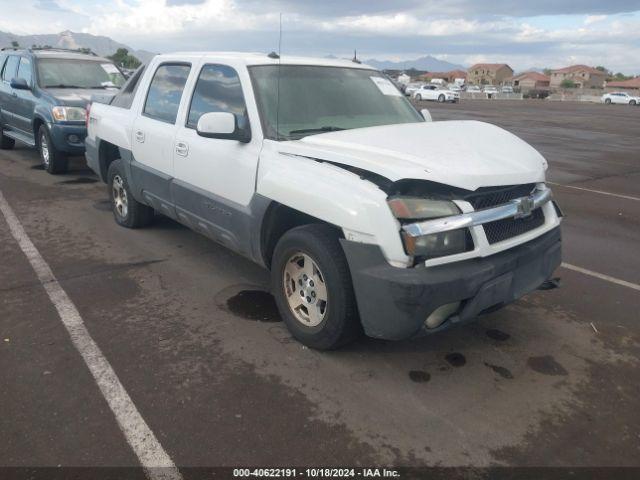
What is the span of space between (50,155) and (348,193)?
24.0 ft

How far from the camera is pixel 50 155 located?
346 inches

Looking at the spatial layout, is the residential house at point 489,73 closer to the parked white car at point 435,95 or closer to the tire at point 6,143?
the parked white car at point 435,95

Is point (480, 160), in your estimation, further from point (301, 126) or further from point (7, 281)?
point (7, 281)

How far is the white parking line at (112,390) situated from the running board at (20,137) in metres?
5.32

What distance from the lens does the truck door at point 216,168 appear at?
13.0 ft

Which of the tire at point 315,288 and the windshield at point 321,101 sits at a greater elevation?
the windshield at point 321,101

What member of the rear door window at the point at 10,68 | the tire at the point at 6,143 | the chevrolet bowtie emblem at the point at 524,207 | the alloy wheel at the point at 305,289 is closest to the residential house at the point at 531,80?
the tire at the point at 6,143

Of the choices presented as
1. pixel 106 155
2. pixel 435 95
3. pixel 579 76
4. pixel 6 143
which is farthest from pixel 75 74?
pixel 579 76

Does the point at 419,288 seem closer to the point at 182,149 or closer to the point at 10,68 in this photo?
the point at 182,149

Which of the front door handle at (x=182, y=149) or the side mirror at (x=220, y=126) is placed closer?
the side mirror at (x=220, y=126)

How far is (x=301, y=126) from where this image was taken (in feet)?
13.0

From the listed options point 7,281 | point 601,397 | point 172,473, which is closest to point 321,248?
point 172,473

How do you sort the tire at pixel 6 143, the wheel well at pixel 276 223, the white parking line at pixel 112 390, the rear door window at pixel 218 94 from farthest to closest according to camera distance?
1. the tire at pixel 6 143
2. the rear door window at pixel 218 94
3. the wheel well at pixel 276 223
4. the white parking line at pixel 112 390

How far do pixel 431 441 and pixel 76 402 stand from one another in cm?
191
